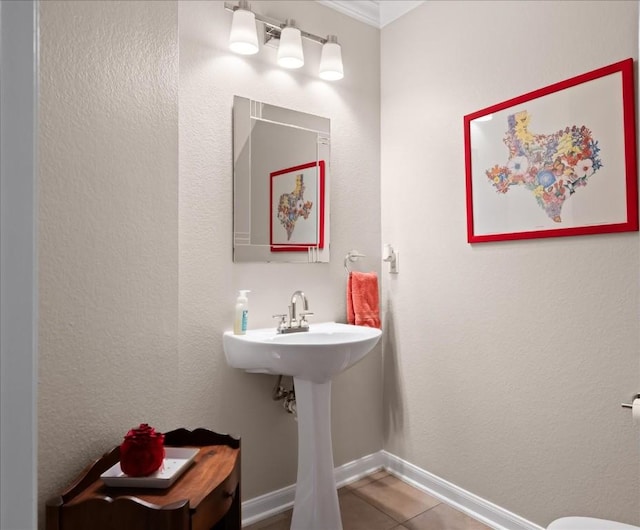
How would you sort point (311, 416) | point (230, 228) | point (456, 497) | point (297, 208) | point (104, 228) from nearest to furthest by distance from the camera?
point (104, 228), point (311, 416), point (230, 228), point (456, 497), point (297, 208)

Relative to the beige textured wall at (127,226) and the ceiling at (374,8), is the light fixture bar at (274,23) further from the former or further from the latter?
the ceiling at (374,8)

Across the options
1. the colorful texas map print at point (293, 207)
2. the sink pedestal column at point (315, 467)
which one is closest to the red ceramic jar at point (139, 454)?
the sink pedestal column at point (315, 467)

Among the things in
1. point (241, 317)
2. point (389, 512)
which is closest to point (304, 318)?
point (241, 317)

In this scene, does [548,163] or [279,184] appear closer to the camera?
[548,163]

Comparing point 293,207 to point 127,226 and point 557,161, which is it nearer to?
point 127,226

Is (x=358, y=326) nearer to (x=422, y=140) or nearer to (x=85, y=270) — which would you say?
(x=422, y=140)

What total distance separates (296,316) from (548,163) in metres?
1.23

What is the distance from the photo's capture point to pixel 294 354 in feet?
5.27

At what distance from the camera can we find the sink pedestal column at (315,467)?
1782 mm

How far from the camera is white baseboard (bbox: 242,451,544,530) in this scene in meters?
1.87

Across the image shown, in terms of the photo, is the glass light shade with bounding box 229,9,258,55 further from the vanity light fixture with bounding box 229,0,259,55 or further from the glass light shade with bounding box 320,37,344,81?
the glass light shade with bounding box 320,37,344,81

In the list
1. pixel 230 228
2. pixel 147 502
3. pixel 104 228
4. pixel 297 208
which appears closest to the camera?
pixel 147 502

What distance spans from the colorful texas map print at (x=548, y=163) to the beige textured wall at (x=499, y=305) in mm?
162

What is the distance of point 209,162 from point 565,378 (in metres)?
1.65
